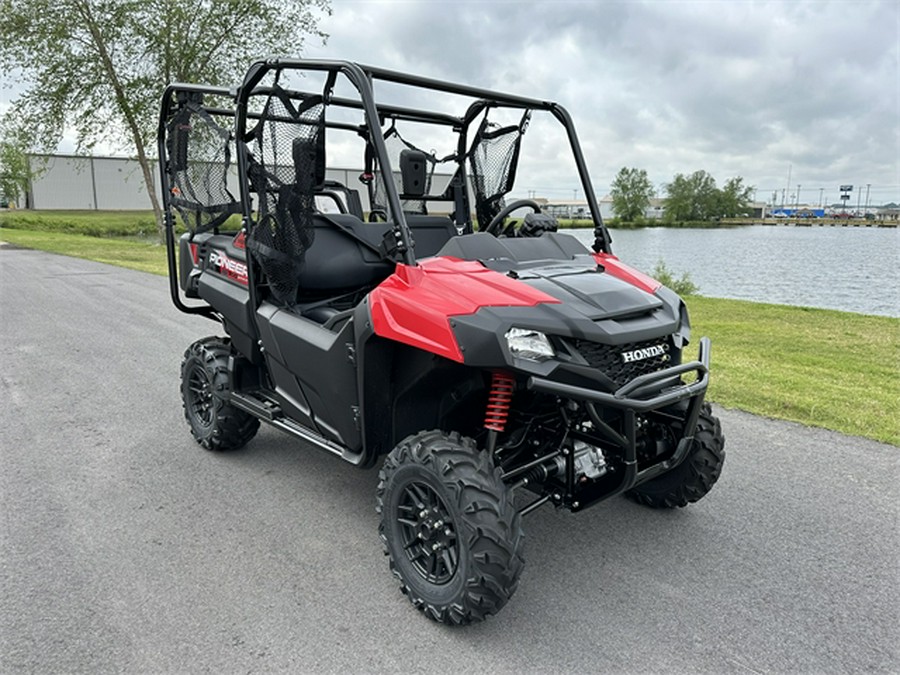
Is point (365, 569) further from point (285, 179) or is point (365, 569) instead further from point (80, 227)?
point (80, 227)

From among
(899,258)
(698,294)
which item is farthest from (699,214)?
(698,294)

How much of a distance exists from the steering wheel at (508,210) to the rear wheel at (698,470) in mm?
1466

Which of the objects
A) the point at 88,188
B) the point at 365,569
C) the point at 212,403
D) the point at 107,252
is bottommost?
the point at 365,569

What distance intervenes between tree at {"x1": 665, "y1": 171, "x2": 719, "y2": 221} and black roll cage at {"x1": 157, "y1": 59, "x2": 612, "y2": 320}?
5208 centimetres

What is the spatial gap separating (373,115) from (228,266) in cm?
177

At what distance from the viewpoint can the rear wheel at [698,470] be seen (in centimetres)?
337

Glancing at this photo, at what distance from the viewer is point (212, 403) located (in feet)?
→ 14.4

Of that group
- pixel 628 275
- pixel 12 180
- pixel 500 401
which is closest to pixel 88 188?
pixel 12 180

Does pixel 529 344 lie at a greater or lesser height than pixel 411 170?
lesser

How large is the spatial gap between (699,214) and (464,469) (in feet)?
183

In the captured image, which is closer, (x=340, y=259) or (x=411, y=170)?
(x=340, y=259)

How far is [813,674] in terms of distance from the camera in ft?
7.79

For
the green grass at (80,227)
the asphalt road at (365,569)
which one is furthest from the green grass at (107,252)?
the asphalt road at (365,569)

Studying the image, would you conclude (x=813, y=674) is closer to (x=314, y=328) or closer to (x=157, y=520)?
(x=314, y=328)
